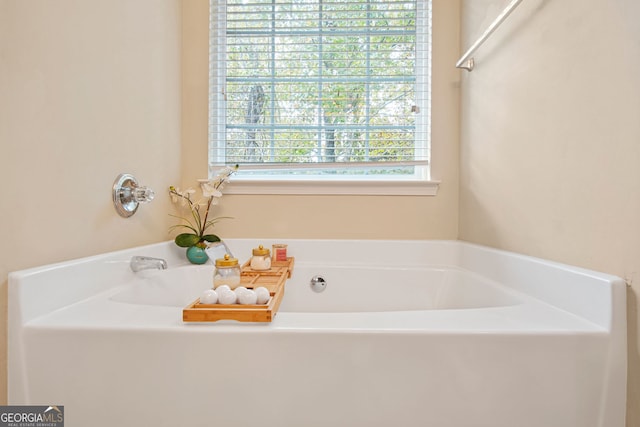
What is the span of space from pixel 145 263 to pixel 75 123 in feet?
1.58

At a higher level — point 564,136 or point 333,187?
point 564,136

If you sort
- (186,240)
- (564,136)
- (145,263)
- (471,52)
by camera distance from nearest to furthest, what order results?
(564,136)
(145,263)
(471,52)
(186,240)

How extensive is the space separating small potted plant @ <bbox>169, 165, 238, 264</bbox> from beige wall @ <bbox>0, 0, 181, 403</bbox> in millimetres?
113

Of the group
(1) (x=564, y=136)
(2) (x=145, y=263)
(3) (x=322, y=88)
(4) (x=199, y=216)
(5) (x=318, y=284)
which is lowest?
(5) (x=318, y=284)

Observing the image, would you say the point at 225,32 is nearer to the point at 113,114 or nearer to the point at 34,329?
the point at 113,114

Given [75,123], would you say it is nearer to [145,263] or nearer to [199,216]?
[145,263]

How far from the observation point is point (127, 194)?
123 cm

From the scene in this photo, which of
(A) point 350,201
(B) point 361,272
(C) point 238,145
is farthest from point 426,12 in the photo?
(B) point 361,272

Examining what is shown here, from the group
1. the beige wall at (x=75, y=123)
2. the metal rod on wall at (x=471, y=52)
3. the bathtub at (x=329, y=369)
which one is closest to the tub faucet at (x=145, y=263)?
the beige wall at (x=75, y=123)

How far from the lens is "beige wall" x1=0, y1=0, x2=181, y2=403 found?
2.67 ft

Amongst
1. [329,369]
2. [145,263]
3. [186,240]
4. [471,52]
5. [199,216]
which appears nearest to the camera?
[329,369]

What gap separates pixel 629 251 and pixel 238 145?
A: 152cm

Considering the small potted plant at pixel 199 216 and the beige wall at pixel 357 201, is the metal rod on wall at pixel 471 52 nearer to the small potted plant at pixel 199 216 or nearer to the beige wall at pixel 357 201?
the beige wall at pixel 357 201

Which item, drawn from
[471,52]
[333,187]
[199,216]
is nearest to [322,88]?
[333,187]
